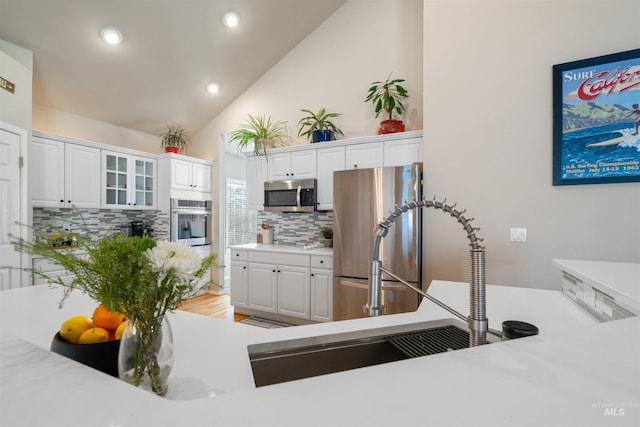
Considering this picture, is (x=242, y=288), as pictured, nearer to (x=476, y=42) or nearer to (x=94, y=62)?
(x=94, y=62)

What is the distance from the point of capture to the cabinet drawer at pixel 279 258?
325 centimetres

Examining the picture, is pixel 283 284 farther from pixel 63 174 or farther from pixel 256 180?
pixel 63 174

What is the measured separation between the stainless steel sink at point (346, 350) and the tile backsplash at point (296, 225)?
2745 mm

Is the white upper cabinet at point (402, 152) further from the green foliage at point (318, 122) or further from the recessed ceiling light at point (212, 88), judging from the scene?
the recessed ceiling light at point (212, 88)

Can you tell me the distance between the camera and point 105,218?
3.95m

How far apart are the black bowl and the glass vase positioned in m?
0.09

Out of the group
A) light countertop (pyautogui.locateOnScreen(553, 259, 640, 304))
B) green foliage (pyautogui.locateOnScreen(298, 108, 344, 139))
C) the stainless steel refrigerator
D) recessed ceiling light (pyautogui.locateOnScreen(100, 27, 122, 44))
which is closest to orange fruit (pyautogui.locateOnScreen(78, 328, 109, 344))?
light countertop (pyautogui.locateOnScreen(553, 259, 640, 304))

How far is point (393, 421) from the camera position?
41 cm

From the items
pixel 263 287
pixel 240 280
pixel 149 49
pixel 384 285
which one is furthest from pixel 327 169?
pixel 149 49

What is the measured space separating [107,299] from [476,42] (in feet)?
10.2

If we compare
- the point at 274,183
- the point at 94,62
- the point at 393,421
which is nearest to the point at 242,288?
the point at 274,183

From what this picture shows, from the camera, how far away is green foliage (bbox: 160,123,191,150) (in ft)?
14.4

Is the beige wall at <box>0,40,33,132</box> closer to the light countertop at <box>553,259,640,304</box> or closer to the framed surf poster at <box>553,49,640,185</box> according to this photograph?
the light countertop at <box>553,259,640,304</box>

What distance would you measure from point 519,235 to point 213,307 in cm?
368
